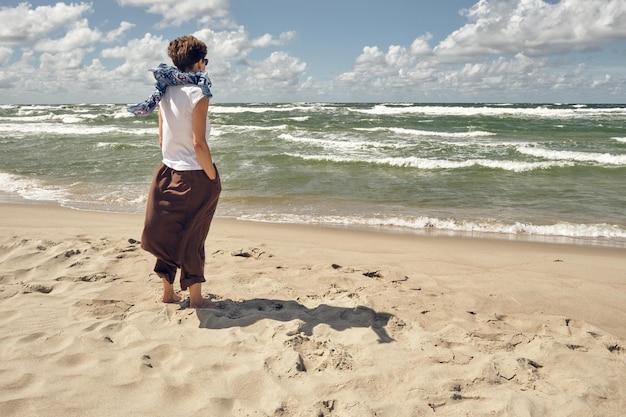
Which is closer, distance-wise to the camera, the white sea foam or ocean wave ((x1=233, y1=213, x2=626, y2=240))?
ocean wave ((x1=233, y1=213, x2=626, y2=240))

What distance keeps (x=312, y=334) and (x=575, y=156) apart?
51.5 ft

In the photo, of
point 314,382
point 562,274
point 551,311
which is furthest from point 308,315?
point 562,274

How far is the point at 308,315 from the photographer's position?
11.8 feet

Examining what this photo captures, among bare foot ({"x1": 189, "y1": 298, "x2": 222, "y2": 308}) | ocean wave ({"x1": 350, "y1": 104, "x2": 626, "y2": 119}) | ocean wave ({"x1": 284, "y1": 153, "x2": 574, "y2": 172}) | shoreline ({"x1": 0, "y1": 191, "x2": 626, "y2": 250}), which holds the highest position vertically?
ocean wave ({"x1": 350, "y1": 104, "x2": 626, "y2": 119})

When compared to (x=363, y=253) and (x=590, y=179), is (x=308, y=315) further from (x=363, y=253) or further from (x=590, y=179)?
(x=590, y=179)

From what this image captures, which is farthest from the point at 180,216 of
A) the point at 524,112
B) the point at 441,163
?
the point at 524,112

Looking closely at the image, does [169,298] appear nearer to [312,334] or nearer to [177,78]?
[312,334]

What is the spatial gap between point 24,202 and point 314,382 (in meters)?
8.18

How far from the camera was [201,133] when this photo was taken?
10.2ft

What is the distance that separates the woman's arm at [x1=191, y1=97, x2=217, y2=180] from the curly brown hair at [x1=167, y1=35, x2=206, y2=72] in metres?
0.31

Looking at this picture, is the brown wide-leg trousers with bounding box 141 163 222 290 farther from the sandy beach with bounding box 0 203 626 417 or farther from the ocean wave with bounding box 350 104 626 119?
the ocean wave with bounding box 350 104 626 119

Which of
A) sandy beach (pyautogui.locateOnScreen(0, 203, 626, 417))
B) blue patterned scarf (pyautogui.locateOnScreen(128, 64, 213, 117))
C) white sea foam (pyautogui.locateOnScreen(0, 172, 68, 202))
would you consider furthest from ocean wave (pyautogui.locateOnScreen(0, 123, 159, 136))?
blue patterned scarf (pyautogui.locateOnScreen(128, 64, 213, 117))

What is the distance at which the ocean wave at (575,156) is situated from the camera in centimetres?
1494

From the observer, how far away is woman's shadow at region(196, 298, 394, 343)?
3346 mm
